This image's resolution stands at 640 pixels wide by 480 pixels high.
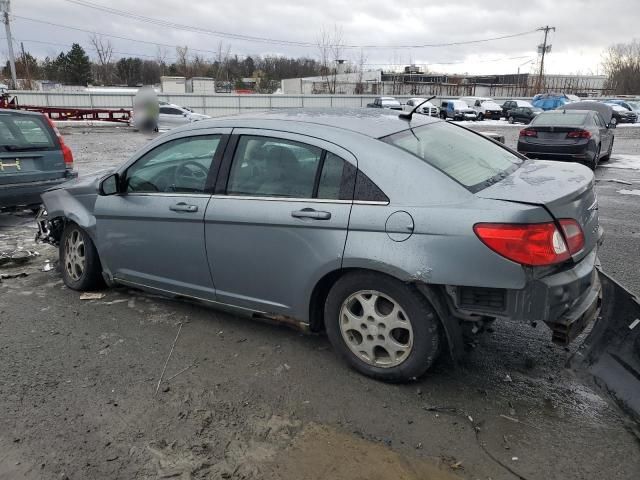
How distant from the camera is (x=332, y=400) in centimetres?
304

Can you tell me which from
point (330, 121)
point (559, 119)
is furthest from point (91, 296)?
point (559, 119)

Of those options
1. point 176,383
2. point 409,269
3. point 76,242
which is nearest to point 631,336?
point 409,269

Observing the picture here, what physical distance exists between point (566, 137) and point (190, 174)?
36.2 feet

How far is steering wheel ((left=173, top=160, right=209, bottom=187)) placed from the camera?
3738mm

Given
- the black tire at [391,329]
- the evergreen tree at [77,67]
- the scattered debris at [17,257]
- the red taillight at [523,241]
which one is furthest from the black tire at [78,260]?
the evergreen tree at [77,67]

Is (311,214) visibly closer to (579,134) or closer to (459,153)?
(459,153)

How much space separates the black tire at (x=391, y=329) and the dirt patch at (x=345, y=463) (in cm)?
55

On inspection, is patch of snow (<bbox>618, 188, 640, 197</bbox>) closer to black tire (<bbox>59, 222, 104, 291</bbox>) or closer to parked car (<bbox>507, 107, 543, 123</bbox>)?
black tire (<bbox>59, 222, 104, 291</bbox>)

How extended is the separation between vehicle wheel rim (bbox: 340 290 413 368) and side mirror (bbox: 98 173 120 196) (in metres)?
2.19

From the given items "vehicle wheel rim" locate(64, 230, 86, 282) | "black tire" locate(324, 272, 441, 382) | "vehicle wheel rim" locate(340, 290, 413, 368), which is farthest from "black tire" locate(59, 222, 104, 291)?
"vehicle wheel rim" locate(340, 290, 413, 368)

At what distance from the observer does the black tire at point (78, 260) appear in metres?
4.61

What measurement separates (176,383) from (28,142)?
5471mm

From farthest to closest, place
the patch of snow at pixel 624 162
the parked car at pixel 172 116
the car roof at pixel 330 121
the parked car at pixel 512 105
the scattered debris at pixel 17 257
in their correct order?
the parked car at pixel 512 105
the parked car at pixel 172 116
the patch of snow at pixel 624 162
the scattered debris at pixel 17 257
the car roof at pixel 330 121

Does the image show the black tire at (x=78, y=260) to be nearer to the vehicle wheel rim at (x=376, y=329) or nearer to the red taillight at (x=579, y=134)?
the vehicle wheel rim at (x=376, y=329)
